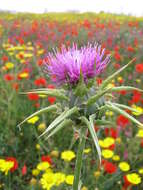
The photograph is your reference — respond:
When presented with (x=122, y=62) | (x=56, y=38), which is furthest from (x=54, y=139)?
(x=56, y=38)

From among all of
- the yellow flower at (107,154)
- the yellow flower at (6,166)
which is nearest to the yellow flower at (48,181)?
the yellow flower at (6,166)

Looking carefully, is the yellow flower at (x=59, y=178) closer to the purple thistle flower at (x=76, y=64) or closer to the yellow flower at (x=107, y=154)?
the yellow flower at (x=107, y=154)

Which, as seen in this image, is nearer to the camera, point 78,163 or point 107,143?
point 78,163

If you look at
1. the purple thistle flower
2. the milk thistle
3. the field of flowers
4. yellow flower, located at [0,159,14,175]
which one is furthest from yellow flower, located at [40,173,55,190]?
the purple thistle flower

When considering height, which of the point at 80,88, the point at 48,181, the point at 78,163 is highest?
the point at 80,88

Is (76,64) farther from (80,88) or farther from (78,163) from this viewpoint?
(78,163)

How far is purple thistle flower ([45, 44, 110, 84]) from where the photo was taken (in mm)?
1547

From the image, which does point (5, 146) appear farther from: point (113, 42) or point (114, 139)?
point (113, 42)

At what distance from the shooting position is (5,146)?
3.04 metres

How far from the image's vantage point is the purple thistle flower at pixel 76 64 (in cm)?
155

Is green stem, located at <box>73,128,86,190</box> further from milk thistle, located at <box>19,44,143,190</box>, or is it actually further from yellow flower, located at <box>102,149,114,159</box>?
yellow flower, located at <box>102,149,114,159</box>

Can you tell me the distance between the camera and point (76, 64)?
1.56 m

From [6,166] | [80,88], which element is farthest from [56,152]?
[80,88]

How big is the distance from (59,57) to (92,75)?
0.19m
